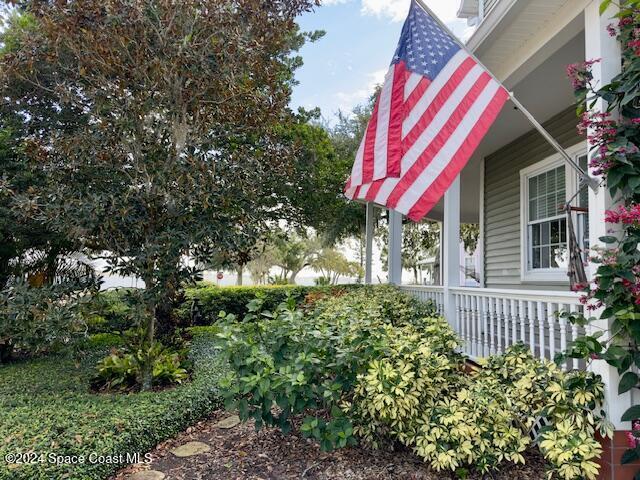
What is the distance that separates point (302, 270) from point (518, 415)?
39.3 m

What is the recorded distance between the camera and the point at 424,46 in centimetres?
383

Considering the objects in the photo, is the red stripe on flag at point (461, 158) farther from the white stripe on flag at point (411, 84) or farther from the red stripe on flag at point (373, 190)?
the red stripe on flag at point (373, 190)

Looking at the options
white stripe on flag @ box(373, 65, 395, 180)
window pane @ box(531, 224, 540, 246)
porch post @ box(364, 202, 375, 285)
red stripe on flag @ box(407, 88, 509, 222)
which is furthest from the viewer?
porch post @ box(364, 202, 375, 285)

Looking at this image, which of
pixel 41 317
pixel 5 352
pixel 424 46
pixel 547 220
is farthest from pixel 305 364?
pixel 5 352

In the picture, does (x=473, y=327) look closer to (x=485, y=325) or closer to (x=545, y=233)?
(x=485, y=325)

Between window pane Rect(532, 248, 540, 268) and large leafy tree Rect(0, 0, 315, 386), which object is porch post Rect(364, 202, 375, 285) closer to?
window pane Rect(532, 248, 540, 268)

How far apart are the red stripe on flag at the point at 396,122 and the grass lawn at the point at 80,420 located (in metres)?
3.22

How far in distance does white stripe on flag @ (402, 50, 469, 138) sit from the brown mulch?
2.81 metres

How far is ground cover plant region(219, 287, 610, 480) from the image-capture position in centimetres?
293

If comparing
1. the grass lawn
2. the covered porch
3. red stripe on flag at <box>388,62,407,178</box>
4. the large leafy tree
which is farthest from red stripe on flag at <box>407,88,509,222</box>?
the grass lawn

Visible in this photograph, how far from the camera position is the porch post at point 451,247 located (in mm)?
5410

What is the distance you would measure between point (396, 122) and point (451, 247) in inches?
86.9

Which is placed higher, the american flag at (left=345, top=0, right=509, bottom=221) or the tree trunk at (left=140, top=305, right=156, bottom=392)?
the american flag at (left=345, top=0, right=509, bottom=221)

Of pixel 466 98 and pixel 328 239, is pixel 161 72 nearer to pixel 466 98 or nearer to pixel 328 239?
pixel 466 98
